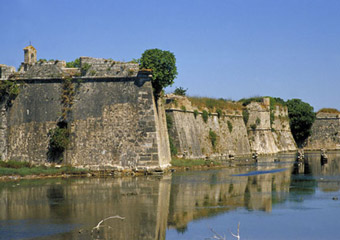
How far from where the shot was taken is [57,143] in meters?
31.0

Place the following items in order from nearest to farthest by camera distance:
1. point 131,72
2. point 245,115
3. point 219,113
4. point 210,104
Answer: point 131,72 → point 210,104 → point 219,113 → point 245,115

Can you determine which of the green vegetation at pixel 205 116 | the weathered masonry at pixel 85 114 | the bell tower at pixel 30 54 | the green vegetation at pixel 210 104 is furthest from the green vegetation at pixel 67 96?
the green vegetation at pixel 205 116

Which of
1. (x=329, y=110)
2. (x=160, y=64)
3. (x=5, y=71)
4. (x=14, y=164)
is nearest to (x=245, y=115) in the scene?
(x=329, y=110)

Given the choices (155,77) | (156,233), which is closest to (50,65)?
(155,77)

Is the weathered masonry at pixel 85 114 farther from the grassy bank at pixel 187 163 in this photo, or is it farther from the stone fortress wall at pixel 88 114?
the grassy bank at pixel 187 163

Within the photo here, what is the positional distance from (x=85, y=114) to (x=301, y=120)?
52168mm

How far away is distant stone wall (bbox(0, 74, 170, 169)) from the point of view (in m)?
30.4

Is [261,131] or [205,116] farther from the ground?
[205,116]

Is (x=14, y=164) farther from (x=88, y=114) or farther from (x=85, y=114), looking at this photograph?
(x=88, y=114)

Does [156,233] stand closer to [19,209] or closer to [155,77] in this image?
[19,209]

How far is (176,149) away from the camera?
40156 millimetres

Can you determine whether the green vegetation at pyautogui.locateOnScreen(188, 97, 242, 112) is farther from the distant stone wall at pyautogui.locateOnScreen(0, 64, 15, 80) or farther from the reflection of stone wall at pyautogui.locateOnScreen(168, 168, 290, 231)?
the distant stone wall at pyautogui.locateOnScreen(0, 64, 15, 80)

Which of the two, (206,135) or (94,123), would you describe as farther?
(206,135)

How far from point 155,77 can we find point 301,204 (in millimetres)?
14206
